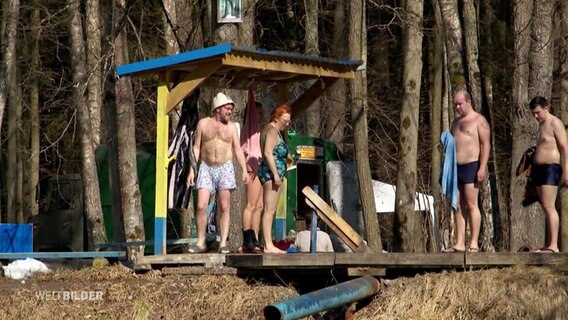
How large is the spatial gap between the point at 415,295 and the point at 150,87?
19.4m

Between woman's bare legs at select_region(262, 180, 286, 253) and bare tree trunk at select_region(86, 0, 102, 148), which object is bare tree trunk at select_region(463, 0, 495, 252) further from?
woman's bare legs at select_region(262, 180, 286, 253)

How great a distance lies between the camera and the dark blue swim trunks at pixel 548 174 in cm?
1391

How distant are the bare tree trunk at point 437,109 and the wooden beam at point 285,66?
10.6m

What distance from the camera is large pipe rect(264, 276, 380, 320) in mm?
11133

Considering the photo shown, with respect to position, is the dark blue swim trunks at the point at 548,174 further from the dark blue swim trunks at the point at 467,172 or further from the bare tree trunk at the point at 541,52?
the bare tree trunk at the point at 541,52

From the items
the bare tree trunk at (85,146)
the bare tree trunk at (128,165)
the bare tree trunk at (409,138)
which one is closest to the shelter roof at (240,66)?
the bare tree trunk at (128,165)

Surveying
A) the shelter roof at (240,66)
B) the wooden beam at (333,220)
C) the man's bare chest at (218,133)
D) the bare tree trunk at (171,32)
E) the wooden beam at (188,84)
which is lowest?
the wooden beam at (333,220)

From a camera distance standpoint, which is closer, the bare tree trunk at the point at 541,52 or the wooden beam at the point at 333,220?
the wooden beam at the point at 333,220

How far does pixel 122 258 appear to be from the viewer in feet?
52.7

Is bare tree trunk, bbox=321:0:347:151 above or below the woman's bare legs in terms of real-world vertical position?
above

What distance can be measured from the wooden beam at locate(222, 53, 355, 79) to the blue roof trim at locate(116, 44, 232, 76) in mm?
147

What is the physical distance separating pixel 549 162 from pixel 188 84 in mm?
4043

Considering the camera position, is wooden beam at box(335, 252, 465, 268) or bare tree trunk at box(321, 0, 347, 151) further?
bare tree trunk at box(321, 0, 347, 151)

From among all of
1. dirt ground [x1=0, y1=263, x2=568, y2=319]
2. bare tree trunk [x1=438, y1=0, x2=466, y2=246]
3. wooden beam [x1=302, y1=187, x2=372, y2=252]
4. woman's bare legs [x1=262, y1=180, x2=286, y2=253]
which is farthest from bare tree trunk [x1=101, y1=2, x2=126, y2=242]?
wooden beam [x1=302, y1=187, x2=372, y2=252]
